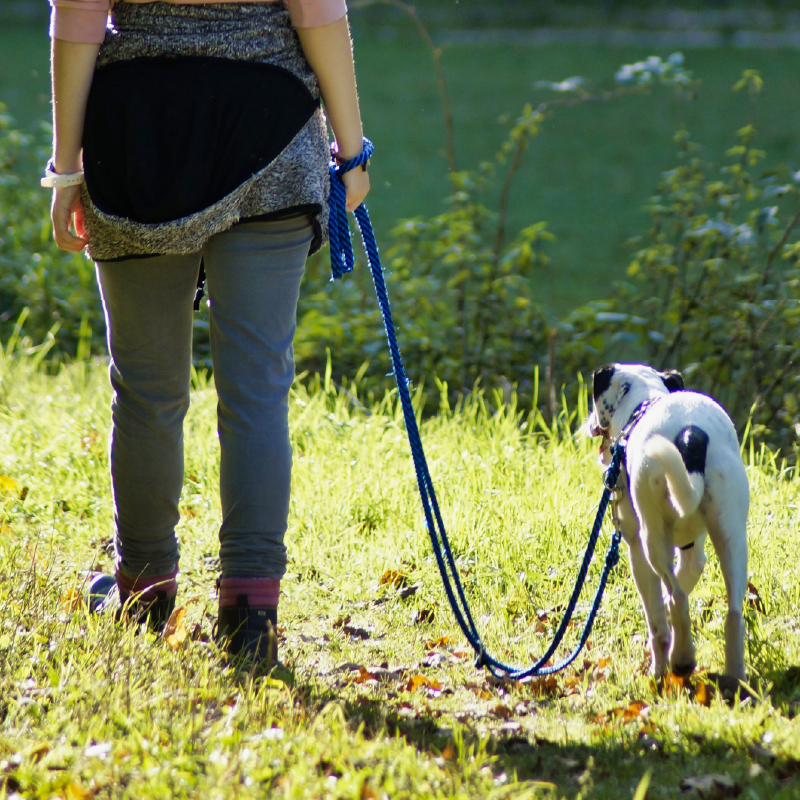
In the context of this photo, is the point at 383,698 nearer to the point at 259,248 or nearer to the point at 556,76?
the point at 259,248

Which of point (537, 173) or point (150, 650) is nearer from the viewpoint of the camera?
point (150, 650)

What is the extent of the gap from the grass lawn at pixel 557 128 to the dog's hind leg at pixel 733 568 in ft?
16.7

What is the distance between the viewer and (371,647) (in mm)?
2805

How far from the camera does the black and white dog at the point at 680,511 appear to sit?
87.2 inches

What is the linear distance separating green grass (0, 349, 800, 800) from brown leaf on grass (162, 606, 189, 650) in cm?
6

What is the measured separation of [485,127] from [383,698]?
1344 centimetres

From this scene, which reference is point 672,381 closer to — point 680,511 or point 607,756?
point 680,511

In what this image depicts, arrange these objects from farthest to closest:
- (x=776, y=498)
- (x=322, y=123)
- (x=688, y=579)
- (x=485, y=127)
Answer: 1. (x=485, y=127)
2. (x=776, y=498)
3. (x=688, y=579)
4. (x=322, y=123)

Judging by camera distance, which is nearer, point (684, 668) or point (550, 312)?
point (684, 668)

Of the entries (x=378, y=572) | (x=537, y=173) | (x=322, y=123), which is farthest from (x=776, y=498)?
(x=537, y=173)

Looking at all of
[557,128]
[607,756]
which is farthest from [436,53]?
[557,128]

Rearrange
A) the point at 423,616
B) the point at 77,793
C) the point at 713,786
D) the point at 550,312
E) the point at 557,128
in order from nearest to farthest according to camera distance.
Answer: the point at 77,793 → the point at 713,786 → the point at 423,616 → the point at 550,312 → the point at 557,128

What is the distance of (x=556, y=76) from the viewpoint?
1838cm

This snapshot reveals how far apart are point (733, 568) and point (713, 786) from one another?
52 cm
